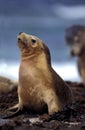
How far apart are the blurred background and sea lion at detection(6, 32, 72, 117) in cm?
249

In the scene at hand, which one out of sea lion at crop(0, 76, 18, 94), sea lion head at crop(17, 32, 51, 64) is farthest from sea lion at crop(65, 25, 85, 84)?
sea lion head at crop(17, 32, 51, 64)

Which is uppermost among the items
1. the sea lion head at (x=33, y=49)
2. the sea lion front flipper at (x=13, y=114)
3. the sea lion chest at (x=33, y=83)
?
the sea lion head at (x=33, y=49)

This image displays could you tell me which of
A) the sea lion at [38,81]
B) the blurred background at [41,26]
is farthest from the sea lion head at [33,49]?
the blurred background at [41,26]

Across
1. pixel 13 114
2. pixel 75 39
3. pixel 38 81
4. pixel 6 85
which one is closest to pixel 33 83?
pixel 38 81

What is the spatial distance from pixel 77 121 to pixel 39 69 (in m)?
0.53

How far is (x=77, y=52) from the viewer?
7562 millimetres

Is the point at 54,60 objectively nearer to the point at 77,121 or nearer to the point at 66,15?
the point at 66,15

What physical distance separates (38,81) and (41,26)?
3359mm

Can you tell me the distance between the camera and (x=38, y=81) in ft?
12.5

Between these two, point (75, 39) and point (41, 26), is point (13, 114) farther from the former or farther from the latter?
point (75, 39)

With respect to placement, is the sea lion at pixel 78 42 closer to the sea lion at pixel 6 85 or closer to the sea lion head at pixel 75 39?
the sea lion head at pixel 75 39

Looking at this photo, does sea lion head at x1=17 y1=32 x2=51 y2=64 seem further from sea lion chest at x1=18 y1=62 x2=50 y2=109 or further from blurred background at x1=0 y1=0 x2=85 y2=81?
blurred background at x1=0 y1=0 x2=85 y2=81

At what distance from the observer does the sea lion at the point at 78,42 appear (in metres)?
7.34

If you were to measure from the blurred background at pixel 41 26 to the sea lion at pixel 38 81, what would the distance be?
8.16ft
